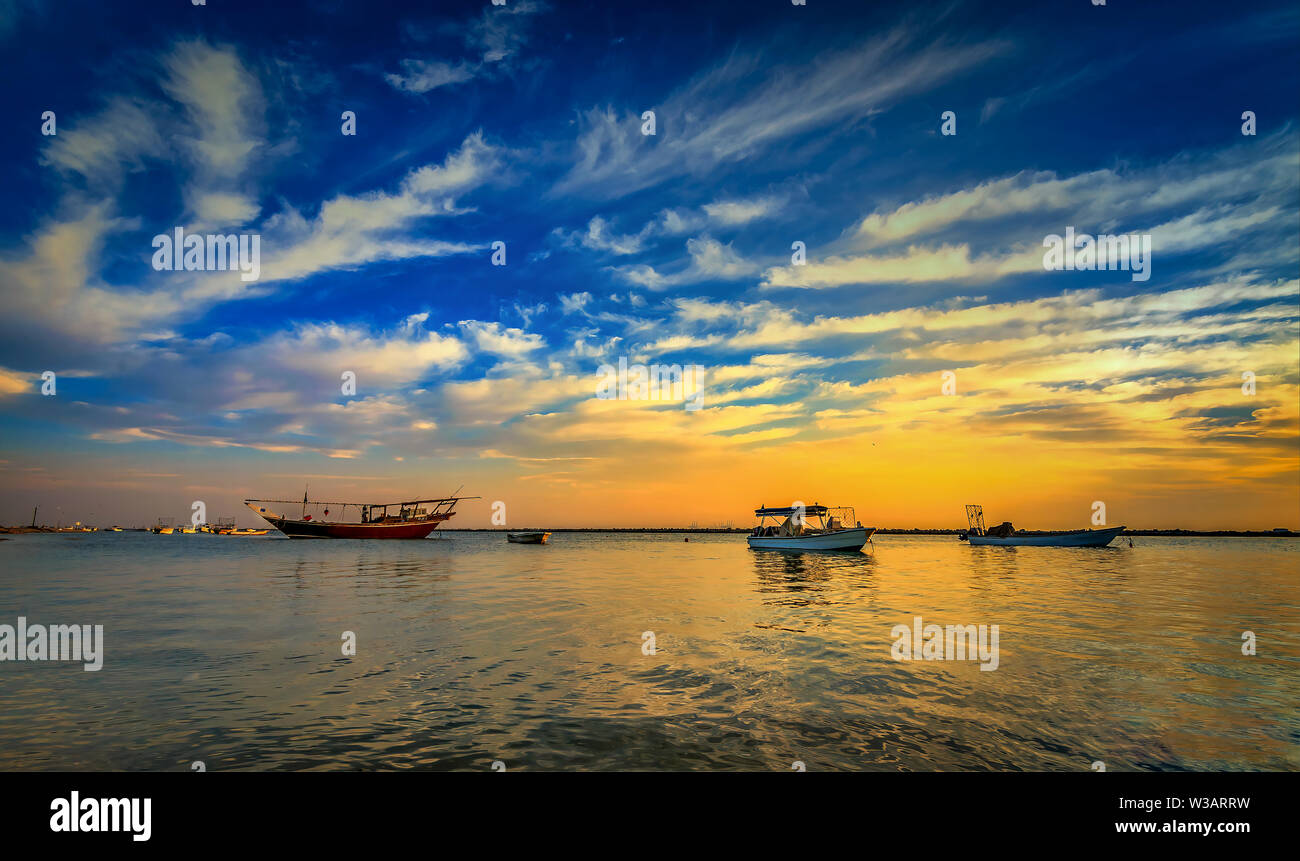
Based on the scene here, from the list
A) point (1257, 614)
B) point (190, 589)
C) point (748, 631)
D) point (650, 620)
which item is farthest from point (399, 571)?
point (1257, 614)

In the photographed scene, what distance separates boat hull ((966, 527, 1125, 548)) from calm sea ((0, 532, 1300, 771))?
80.8 metres

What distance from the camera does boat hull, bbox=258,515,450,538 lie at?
4584 inches

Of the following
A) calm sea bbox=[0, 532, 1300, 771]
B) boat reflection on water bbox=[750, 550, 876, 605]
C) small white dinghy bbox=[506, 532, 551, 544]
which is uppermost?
calm sea bbox=[0, 532, 1300, 771]

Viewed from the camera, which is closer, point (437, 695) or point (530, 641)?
point (437, 695)

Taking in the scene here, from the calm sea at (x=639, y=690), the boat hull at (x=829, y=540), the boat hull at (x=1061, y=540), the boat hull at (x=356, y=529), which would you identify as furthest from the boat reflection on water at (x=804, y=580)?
the boat hull at (x=356, y=529)

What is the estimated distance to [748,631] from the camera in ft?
61.6

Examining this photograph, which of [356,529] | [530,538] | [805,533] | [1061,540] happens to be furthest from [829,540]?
[356,529]

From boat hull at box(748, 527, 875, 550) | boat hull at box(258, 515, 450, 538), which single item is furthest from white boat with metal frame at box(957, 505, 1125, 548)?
boat hull at box(258, 515, 450, 538)

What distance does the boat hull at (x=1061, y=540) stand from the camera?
91.6 metres

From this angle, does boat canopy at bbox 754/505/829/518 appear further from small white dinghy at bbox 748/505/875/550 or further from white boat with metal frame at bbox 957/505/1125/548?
white boat with metal frame at bbox 957/505/1125/548

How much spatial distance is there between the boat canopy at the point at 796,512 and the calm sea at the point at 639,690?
46266 millimetres

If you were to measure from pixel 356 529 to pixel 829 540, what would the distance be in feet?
316

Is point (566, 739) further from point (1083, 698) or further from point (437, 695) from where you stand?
point (1083, 698)
